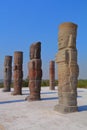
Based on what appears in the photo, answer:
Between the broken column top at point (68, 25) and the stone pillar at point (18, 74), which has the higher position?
the broken column top at point (68, 25)

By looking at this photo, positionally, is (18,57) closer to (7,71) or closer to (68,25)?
(7,71)

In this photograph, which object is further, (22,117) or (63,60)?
(63,60)

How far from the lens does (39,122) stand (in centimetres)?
849

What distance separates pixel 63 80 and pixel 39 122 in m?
2.41

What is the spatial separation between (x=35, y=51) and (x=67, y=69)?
4.78 metres

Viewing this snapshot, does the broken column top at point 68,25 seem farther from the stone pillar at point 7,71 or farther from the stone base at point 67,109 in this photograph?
the stone pillar at point 7,71

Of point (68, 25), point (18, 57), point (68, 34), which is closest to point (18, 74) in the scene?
point (18, 57)

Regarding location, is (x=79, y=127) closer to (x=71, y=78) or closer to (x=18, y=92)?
(x=71, y=78)

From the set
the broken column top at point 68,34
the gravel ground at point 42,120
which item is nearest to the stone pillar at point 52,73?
the broken column top at point 68,34

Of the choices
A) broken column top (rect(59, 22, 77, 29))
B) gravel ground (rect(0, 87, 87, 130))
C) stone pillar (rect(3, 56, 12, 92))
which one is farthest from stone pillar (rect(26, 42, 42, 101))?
stone pillar (rect(3, 56, 12, 92))

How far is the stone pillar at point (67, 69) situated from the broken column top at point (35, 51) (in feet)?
13.5

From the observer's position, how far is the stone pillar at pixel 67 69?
33.6 ft

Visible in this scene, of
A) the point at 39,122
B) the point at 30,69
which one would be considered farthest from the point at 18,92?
the point at 39,122

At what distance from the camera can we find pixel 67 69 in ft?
33.9
